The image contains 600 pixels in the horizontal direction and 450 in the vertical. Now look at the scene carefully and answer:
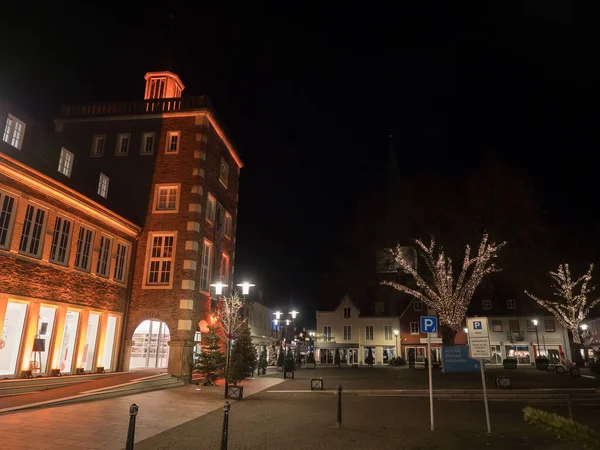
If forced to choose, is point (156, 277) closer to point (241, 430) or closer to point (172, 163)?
point (172, 163)

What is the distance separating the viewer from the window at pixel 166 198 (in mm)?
25523

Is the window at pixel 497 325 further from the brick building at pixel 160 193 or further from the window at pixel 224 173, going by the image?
the window at pixel 224 173

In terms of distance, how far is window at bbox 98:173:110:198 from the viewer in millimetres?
24502

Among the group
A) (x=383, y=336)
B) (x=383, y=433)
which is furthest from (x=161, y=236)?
(x=383, y=336)

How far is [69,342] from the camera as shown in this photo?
19.3 metres

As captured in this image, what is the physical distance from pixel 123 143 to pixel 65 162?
6.31m

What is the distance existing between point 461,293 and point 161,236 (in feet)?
70.0

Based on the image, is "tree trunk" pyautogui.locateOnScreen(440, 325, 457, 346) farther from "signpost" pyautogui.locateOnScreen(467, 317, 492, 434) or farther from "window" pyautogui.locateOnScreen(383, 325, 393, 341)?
"window" pyautogui.locateOnScreen(383, 325, 393, 341)

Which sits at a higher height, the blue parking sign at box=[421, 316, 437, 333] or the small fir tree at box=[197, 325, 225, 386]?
the blue parking sign at box=[421, 316, 437, 333]

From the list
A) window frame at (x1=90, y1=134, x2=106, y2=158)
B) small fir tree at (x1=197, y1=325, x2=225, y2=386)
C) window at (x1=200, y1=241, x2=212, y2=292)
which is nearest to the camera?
small fir tree at (x1=197, y1=325, x2=225, y2=386)

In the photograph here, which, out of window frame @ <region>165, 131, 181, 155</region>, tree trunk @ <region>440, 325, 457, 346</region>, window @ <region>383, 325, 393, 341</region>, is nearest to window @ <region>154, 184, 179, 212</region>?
window frame @ <region>165, 131, 181, 155</region>

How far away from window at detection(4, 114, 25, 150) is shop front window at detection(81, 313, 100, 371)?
8.56 meters

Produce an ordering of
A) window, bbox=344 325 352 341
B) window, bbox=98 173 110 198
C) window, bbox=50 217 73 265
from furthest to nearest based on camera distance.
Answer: window, bbox=344 325 352 341 → window, bbox=98 173 110 198 → window, bbox=50 217 73 265

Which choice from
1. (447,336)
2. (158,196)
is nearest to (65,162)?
(158,196)
